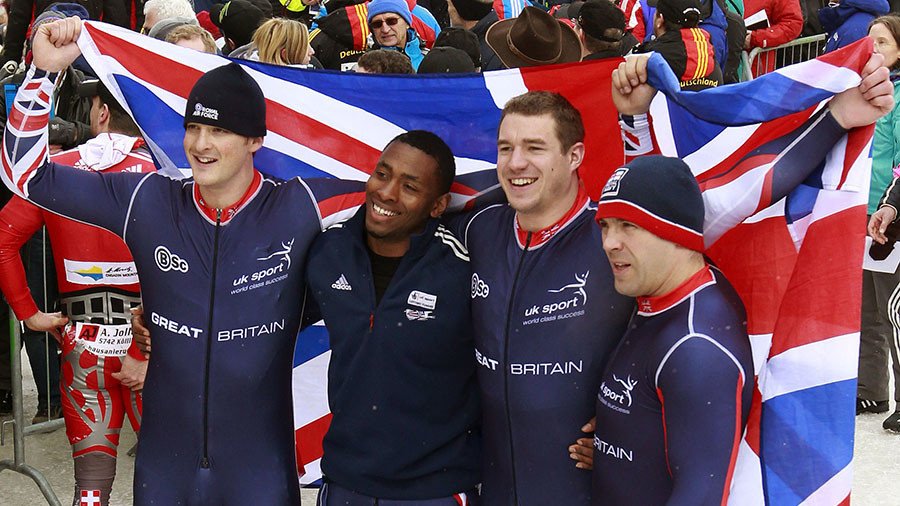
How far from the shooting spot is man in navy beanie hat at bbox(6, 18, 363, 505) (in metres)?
4.38

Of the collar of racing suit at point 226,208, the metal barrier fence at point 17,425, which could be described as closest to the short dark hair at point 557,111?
the collar of racing suit at point 226,208

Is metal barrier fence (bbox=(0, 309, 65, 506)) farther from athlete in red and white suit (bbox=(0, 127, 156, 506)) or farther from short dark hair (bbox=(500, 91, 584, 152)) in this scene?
short dark hair (bbox=(500, 91, 584, 152))

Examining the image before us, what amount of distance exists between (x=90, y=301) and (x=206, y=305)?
4.95ft

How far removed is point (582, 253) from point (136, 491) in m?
1.99

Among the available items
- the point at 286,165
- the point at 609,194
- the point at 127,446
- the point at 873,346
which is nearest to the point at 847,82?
the point at 609,194

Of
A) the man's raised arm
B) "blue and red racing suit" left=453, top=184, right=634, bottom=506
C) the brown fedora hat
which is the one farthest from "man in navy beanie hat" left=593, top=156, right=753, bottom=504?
the brown fedora hat

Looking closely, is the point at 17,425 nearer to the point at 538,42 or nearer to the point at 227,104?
the point at 227,104

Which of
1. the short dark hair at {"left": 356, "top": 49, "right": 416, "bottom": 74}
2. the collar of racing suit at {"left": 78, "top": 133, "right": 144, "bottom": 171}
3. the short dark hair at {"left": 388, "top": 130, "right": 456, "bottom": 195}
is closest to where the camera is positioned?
the short dark hair at {"left": 388, "top": 130, "right": 456, "bottom": 195}

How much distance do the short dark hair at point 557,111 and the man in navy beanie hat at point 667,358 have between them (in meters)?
0.47

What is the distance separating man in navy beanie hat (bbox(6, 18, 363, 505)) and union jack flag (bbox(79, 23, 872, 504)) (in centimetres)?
52

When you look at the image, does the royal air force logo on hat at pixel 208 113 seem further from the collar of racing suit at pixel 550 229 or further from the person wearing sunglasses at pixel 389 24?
the person wearing sunglasses at pixel 389 24

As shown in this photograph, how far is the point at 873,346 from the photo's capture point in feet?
25.6

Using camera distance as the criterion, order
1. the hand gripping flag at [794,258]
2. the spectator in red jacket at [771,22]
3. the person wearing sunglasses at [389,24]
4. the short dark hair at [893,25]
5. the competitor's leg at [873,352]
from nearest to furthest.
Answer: the hand gripping flag at [794,258] → the short dark hair at [893,25] → the competitor's leg at [873,352] → the person wearing sunglasses at [389,24] → the spectator in red jacket at [771,22]

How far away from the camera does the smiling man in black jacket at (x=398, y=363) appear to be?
4.02 meters
